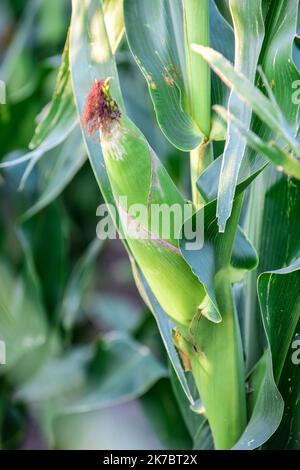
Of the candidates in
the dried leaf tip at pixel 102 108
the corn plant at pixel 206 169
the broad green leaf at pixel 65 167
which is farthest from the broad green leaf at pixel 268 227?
the broad green leaf at pixel 65 167

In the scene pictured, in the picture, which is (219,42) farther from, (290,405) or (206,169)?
(290,405)

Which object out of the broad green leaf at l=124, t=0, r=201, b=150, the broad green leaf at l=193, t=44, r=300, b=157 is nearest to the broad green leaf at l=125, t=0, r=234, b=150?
the broad green leaf at l=124, t=0, r=201, b=150

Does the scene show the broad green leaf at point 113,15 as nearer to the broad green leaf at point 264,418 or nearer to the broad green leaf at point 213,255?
the broad green leaf at point 213,255

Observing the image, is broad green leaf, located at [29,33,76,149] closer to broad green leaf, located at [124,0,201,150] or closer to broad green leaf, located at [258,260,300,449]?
broad green leaf, located at [124,0,201,150]

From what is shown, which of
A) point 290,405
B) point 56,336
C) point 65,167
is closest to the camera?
point 290,405

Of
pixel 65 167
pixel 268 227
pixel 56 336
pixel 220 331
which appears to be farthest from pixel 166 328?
pixel 56 336

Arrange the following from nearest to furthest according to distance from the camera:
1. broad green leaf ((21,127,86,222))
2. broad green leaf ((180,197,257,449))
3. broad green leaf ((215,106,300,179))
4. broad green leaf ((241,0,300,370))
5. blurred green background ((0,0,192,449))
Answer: broad green leaf ((215,106,300,179)) < broad green leaf ((180,197,257,449)) < broad green leaf ((241,0,300,370)) < broad green leaf ((21,127,86,222)) < blurred green background ((0,0,192,449))

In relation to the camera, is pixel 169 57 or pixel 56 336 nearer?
pixel 169 57

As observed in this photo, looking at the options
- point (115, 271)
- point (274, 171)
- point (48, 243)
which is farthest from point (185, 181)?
point (274, 171)
